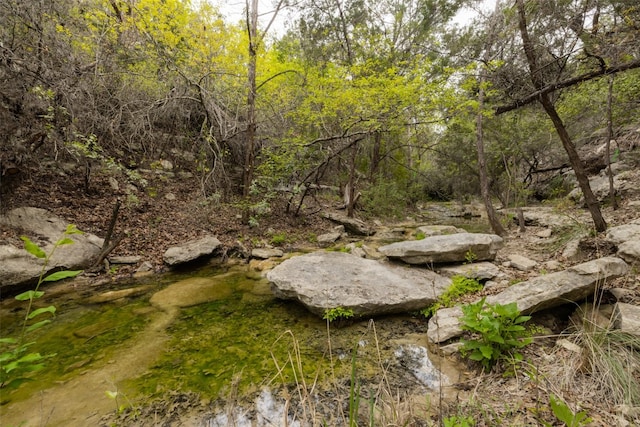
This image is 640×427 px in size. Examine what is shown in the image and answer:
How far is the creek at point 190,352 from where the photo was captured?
225cm

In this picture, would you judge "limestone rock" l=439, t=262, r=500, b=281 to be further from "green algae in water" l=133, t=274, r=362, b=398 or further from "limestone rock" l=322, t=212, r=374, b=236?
"limestone rock" l=322, t=212, r=374, b=236

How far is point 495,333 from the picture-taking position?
7.44 ft

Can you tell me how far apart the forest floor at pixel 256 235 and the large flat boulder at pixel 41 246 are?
9.4 inches

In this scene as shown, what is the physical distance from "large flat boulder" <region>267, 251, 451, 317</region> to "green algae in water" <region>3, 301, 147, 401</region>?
192 centimetres

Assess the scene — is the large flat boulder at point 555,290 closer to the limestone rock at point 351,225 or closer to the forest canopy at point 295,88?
the forest canopy at point 295,88

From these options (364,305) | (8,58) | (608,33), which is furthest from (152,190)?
(608,33)

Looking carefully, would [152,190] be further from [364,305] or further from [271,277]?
[364,305]

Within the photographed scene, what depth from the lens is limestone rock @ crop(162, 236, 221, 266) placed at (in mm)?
5434

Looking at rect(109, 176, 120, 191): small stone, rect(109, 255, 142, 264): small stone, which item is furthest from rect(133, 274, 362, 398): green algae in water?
rect(109, 176, 120, 191): small stone

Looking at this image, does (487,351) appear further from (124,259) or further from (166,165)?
(166,165)

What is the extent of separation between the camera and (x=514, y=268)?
13.7ft

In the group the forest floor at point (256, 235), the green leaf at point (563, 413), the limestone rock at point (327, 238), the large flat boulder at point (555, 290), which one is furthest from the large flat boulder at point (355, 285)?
the limestone rock at point (327, 238)

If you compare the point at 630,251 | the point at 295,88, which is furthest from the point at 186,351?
the point at 295,88

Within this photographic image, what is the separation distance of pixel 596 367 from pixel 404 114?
6.52 meters
